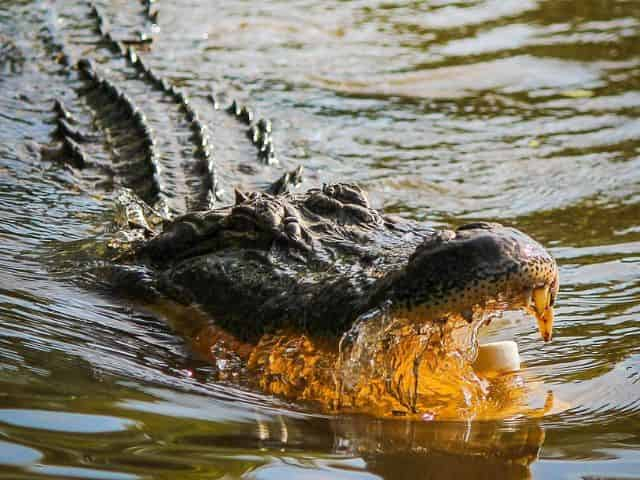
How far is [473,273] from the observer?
9.41 feet

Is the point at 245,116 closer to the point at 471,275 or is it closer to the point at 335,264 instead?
the point at 335,264

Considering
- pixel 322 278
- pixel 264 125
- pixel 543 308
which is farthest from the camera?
pixel 264 125

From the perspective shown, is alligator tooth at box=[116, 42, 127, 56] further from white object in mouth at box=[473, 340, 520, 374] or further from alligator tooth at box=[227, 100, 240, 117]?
white object in mouth at box=[473, 340, 520, 374]

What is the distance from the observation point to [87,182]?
5.73 metres

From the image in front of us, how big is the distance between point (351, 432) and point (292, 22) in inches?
301

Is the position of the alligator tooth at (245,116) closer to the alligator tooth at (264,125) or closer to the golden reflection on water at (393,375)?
the alligator tooth at (264,125)

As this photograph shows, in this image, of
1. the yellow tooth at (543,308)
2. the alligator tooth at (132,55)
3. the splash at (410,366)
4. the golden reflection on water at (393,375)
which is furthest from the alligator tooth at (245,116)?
the yellow tooth at (543,308)

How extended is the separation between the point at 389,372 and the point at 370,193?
3.04 meters

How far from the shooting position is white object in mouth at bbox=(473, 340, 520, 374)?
371 cm

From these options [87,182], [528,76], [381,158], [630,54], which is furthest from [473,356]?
[630,54]

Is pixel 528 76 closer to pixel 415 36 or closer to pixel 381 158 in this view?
pixel 415 36

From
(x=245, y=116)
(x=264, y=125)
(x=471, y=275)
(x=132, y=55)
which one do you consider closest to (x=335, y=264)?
(x=471, y=275)

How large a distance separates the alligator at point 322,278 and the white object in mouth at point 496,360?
0.28m

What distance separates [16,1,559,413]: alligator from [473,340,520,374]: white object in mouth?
0.91 ft
